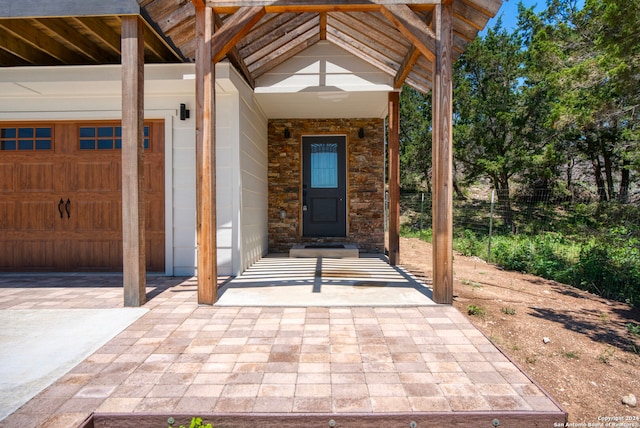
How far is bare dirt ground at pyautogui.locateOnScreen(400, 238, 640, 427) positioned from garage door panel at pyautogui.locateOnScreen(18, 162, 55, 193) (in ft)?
17.2

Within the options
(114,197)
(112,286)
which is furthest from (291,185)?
(112,286)

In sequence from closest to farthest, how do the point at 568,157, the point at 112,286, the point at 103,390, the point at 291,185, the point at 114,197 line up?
the point at 103,390 < the point at 112,286 < the point at 114,197 < the point at 291,185 < the point at 568,157

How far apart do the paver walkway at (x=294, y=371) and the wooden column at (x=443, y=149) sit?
1.58 feet

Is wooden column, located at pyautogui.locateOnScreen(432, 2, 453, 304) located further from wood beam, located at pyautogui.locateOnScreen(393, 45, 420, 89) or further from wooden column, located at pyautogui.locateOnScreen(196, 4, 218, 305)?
wooden column, located at pyautogui.locateOnScreen(196, 4, 218, 305)

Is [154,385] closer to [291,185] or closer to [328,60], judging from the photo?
[328,60]

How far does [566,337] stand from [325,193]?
4940 millimetres

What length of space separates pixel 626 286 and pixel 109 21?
6.76 meters

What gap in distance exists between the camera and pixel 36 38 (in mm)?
4105

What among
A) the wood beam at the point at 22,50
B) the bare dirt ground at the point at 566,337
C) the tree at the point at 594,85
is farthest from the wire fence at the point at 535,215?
the wood beam at the point at 22,50

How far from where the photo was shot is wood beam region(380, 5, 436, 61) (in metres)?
3.43

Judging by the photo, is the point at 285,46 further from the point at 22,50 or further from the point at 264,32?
the point at 22,50

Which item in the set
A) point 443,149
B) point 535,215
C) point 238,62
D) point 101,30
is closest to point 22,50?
point 101,30

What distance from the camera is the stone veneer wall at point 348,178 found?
7250mm

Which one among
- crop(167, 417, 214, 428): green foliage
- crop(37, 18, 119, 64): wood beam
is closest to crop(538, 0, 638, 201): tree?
crop(167, 417, 214, 428): green foliage
